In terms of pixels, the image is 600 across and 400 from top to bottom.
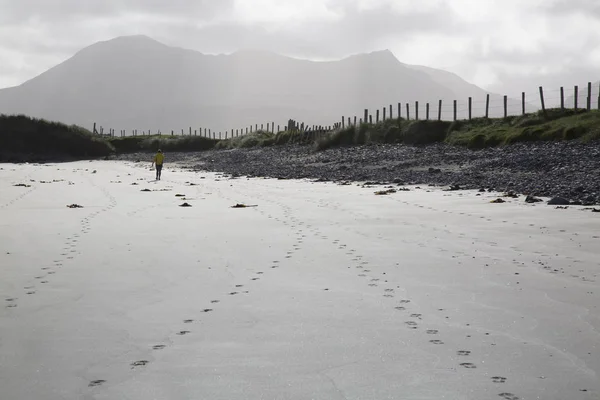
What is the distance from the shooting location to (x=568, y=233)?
31.8 ft

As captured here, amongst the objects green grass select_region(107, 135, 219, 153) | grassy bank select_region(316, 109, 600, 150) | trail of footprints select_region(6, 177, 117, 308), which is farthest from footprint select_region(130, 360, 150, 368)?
green grass select_region(107, 135, 219, 153)

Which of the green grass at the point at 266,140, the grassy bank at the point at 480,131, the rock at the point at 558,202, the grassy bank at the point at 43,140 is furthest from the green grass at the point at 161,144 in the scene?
the rock at the point at 558,202

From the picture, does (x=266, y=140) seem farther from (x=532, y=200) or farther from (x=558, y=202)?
(x=558, y=202)

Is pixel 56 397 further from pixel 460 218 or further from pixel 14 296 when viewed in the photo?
pixel 460 218

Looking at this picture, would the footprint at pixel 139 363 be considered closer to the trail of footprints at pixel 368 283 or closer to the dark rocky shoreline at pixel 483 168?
the trail of footprints at pixel 368 283

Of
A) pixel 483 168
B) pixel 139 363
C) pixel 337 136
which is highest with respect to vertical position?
pixel 337 136

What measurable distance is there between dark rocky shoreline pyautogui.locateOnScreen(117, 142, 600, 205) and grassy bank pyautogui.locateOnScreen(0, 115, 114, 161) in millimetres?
38343

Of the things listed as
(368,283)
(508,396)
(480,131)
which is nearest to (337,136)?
(480,131)

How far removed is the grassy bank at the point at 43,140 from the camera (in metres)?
67.6

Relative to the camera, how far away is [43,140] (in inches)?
2749

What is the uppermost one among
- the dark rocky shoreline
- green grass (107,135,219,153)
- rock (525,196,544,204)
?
green grass (107,135,219,153)

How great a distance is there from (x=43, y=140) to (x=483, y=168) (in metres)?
56.1

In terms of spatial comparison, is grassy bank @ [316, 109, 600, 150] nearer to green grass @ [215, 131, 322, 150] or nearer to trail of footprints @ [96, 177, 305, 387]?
green grass @ [215, 131, 322, 150]

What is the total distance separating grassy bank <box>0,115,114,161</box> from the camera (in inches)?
2662
